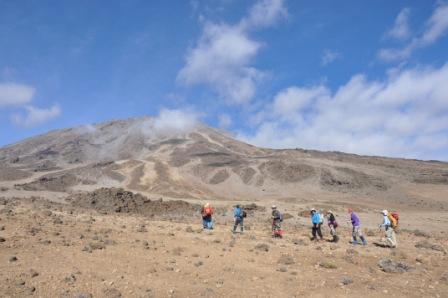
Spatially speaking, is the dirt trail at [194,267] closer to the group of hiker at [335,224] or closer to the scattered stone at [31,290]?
the scattered stone at [31,290]

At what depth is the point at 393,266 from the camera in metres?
14.5

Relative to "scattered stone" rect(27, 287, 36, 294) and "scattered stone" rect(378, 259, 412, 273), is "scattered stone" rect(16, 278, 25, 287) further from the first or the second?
"scattered stone" rect(378, 259, 412, 273)

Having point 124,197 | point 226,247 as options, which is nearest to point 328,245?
point 226,247

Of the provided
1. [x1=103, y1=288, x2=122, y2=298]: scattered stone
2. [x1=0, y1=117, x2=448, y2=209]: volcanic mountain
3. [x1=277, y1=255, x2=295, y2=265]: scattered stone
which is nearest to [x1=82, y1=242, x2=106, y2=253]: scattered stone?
[x1=103, y1=288, x2=122, y2=298]: scattered stone

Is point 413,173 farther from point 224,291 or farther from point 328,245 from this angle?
point 224,291

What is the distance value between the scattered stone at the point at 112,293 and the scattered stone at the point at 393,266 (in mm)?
8373

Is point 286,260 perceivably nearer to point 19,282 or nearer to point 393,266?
point 393,266

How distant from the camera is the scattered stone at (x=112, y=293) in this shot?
1100cm

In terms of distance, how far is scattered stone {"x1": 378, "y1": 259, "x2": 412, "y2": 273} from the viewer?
46.8ft

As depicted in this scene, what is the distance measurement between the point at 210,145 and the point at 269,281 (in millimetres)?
116522

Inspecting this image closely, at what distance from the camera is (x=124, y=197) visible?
47562 millimetres

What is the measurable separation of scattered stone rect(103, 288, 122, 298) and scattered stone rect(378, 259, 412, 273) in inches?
330

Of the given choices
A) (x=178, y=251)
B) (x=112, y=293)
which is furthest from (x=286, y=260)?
(x=112, y=293)

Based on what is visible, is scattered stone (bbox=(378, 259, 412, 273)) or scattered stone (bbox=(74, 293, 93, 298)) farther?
scattered stone (bbox=(378, 259, 412, 273))
